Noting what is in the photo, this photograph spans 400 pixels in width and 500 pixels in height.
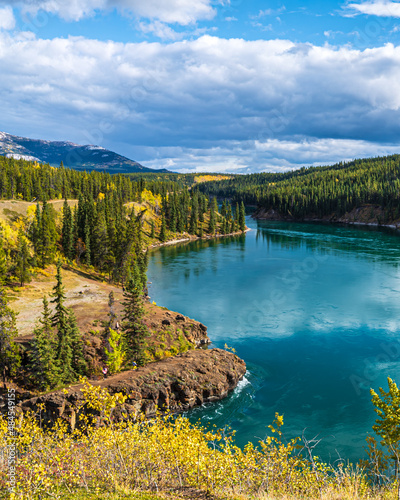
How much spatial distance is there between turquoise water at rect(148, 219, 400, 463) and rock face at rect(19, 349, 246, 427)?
1.75 meters

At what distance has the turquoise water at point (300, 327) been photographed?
127ft

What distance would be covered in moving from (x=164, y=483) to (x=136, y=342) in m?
31.4

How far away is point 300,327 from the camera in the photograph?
206 ft

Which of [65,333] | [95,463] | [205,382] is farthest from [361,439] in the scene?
[65,333]

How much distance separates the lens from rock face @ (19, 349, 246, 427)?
1474 inches

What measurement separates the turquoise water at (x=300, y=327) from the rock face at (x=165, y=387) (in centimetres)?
175

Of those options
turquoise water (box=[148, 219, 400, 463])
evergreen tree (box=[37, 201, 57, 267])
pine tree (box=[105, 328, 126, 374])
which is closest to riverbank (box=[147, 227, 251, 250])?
turquoise water (box=[148, 219, 400, 463])

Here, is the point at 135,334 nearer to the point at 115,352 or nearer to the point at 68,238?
the point at 115,352

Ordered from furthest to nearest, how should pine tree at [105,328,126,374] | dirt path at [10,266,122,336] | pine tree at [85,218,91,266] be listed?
pine tree at [85,218,91,266] < dirt path at [10,266,122,336] < pine tree at [105,328,126,374]

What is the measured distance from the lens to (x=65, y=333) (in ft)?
144

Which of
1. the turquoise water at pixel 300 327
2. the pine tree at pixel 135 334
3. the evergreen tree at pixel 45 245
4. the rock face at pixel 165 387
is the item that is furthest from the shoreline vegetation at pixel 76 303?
the turquoise water at pixel 300 327

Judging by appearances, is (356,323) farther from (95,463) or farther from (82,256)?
(82,256)

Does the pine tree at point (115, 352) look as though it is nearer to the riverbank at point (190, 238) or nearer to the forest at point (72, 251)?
the forest at point (72, 251)

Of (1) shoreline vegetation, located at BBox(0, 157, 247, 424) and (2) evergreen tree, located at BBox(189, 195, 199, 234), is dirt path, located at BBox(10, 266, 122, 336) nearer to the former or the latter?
(1) shoreline vegetation, located at BBox(0, 157, 247, 424)
